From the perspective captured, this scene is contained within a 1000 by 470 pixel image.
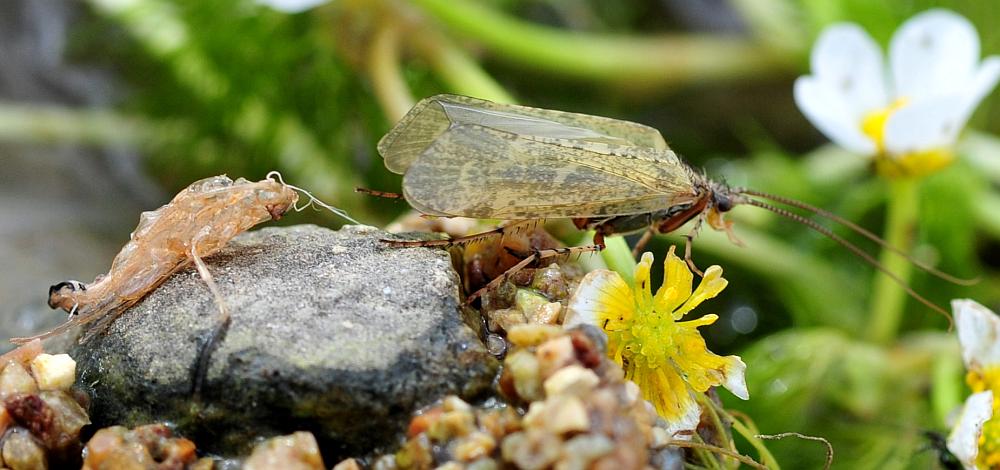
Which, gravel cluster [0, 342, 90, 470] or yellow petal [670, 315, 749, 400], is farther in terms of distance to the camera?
yellow petal [670, 315, 749, 400]

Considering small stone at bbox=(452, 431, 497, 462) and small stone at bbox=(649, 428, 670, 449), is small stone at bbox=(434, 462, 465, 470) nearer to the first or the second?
small stone at bbox=(452, 431, 497, 462)

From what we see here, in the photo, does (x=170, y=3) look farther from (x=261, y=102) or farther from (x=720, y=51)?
(x=720, y=51)

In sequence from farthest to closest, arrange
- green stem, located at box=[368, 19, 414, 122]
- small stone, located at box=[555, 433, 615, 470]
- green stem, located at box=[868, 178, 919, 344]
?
green stem, located at box=[368, 19, 414, 122] < green stem, located at box=[868, 178, 919, 344] < small stone, located at box=[555, 433, 615, 470]

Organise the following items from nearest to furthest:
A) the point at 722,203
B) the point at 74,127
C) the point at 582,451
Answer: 1. the point at 582,451
2. the point at 722,203
3. the point at 74,127

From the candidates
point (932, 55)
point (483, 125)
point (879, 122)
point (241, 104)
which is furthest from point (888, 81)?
point (241, 104)

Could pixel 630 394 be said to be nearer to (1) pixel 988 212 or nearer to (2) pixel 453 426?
(2) pixel 453 426

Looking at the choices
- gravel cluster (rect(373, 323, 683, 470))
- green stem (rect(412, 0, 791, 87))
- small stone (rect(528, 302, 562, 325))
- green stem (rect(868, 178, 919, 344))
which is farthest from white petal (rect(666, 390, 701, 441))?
green stem (rect(412, 0, 791, 87))

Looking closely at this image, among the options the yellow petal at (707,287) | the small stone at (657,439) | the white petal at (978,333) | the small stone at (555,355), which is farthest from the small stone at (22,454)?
the white petal at (978,333)

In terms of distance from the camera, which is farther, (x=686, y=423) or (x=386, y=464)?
(x=686, y=423)
